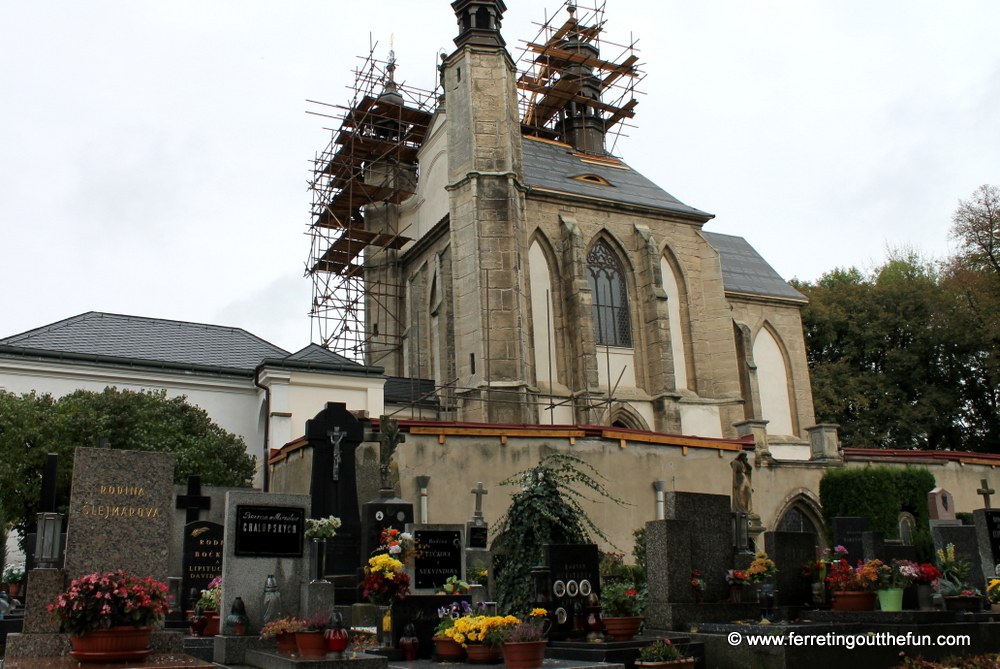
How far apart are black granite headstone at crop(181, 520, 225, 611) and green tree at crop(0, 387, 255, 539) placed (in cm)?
767

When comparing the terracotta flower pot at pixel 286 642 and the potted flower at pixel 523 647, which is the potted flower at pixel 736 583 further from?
the terracotta flower pot at pixel 286 642

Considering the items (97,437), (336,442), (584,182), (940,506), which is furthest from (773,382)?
(97,437)

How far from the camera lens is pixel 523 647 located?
8352mm

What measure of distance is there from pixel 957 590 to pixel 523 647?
628 centimetres

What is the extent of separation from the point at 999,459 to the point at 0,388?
29.0m

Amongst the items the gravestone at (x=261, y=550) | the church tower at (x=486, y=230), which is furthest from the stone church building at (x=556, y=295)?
the gravestone at (x=261, y=550)

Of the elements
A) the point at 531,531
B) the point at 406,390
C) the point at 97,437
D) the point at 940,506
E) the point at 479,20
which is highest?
the point at 479,20

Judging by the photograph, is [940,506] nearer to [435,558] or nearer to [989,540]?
[989,540]

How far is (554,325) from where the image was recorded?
30.5 metres

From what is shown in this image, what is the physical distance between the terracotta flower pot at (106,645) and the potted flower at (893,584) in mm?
8530

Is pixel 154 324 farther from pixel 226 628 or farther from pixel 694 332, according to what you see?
pixel 226 628

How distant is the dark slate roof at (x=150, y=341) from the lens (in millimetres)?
26406

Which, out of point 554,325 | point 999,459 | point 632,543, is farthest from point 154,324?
point 999,459

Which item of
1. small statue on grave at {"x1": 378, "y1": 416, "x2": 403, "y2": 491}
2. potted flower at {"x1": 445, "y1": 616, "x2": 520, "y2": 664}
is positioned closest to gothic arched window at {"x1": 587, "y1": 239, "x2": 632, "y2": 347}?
small statue on grave at {"x1": 378, "y1": 416, "x2": 403, "y2": 491}
